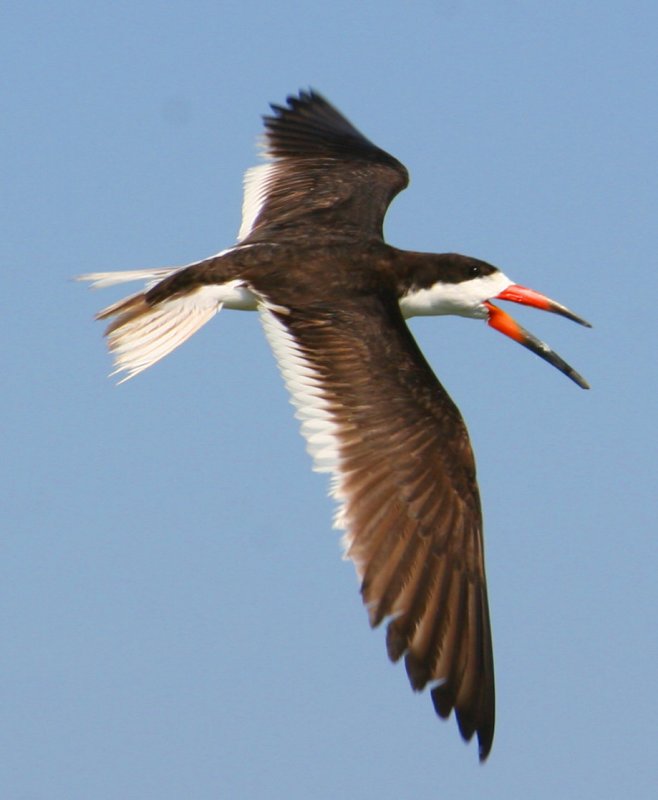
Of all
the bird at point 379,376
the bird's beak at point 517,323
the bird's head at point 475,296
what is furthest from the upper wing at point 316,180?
the bird's beak at point 517,323

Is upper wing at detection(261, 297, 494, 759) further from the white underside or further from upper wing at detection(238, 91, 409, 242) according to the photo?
upper wing at detection(238, 91, 409, 242)

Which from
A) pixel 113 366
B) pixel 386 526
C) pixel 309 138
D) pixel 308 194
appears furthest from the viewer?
pixel 309 138

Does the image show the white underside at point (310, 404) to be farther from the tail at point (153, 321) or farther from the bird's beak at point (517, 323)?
the bird's beak at point (517, 323)

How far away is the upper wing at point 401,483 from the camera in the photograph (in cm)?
888

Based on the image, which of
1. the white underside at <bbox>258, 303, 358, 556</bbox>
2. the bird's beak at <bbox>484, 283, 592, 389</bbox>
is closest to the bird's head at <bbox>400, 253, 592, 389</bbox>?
the bird's beak at <bbox>484, 283, 592, 389</bbox>

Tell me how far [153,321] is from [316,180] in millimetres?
2243

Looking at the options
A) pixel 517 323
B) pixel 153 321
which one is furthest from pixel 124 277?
pixel 517 323

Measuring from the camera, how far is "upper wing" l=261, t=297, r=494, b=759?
8.88 m

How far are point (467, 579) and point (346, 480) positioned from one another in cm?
84

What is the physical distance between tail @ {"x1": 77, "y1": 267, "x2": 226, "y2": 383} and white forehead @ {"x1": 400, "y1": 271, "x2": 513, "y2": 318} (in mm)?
1191

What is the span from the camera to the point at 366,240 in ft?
35.9

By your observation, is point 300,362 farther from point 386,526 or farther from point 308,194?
point 308,194

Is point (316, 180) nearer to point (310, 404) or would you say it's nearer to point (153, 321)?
point (153, 321)

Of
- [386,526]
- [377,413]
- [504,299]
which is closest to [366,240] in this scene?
[504,299]
